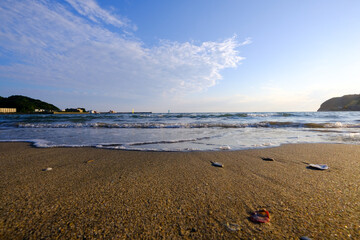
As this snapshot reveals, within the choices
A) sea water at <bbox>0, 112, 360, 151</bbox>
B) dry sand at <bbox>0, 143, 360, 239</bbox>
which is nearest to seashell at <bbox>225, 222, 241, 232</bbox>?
dry sand at <bbox>0, 143, 360, 239</bbox>

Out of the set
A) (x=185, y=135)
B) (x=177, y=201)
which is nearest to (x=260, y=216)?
(x=177, y=201)

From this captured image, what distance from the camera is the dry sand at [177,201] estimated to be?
3.29ft

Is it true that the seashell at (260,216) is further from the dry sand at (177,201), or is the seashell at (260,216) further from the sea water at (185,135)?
the sea water at (185,135)

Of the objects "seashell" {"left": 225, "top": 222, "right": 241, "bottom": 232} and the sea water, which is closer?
"seashell" {"left": 225, "top": 222, "right": 241, "bottom": 232}

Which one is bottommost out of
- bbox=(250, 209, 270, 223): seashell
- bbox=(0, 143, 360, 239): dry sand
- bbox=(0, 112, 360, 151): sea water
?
bbox=(0, 112, 360, 151): sea water

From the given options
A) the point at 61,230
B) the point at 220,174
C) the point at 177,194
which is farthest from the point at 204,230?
the point at 220,174

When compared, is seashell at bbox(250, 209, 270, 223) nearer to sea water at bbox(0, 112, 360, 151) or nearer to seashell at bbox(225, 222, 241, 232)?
seashell at bbox(225, 222, 241, 232)

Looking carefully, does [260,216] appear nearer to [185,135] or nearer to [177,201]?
[177,201]

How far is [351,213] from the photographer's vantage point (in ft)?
3.90

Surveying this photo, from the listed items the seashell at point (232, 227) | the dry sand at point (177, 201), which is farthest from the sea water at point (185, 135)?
the seashell at point (232, 227)

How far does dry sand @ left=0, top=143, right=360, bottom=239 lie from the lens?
100 centimetres

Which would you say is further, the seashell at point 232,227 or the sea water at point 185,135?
the sea water at point 185,135

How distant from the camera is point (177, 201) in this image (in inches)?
53.7

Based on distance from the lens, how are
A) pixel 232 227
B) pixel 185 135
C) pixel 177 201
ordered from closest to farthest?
pixel 232 227 < pixel 177 201 < pixel 185 135
